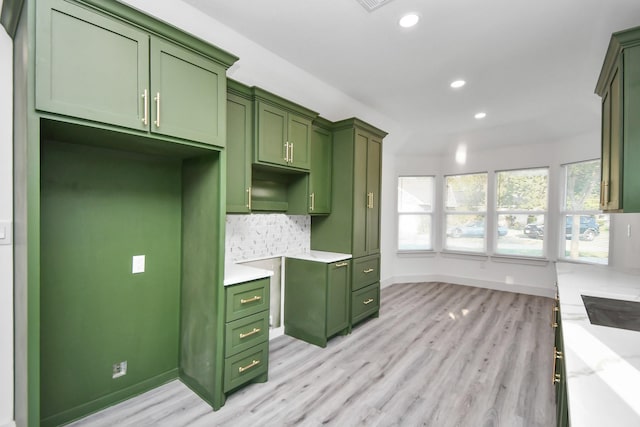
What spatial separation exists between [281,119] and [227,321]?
181 centimetres

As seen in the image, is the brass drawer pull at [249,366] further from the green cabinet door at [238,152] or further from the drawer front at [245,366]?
the green cabinet door at [238,152]

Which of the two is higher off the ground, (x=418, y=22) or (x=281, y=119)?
(x=418, y=22)

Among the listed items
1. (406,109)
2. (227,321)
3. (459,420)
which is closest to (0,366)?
(227,321)

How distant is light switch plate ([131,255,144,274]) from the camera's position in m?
2.08

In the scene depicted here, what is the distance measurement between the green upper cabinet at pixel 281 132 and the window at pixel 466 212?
3.94m

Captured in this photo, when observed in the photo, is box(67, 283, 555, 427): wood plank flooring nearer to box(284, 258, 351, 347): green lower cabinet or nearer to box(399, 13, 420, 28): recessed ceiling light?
box(284, 258, 351, 347): green lower cabinet

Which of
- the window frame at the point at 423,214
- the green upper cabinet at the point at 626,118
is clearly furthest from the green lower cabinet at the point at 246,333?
the window frame at the point at 423,214

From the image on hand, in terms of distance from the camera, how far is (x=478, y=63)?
2803 millimetres

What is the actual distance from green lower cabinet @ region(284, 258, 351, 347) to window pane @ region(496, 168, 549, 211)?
3.79 meters

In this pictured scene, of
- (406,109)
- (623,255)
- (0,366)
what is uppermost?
(406,109)

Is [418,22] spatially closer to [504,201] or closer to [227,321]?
[227,321]

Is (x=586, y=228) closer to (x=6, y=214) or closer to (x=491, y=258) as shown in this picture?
(x=491, y=258)

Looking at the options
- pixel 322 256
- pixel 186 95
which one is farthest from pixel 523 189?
pixel 186 95

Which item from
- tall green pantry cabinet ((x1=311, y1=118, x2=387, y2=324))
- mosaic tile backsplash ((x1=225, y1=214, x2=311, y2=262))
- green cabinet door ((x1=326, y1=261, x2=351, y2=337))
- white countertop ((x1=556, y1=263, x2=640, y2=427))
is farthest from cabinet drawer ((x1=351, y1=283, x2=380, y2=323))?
white countertop ((x1=556, y1=263, x2=640, y2=427))
